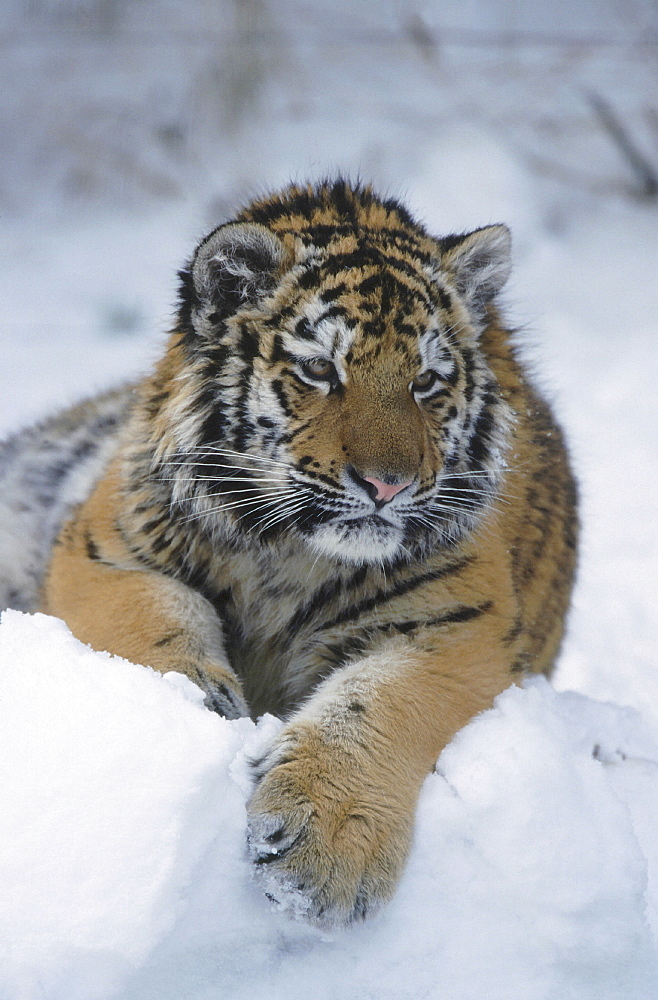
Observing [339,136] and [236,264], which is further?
[339,136]

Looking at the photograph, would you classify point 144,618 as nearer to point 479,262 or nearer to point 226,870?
point 226,870

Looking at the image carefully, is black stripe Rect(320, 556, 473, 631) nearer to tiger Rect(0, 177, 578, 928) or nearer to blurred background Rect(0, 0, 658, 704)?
tiger Rect(0, 177, 578, 928)

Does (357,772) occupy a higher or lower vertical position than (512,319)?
lower

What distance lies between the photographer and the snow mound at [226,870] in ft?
3.46

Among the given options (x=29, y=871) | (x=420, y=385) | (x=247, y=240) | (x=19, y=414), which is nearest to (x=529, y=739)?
(x=420, y=385)

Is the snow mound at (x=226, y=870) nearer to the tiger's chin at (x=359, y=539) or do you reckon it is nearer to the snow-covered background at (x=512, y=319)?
the snow-covered background at (x=512, y=319)

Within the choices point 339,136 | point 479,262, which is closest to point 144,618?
point 479,262

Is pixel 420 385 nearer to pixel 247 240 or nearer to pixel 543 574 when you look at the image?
pixel 247 240

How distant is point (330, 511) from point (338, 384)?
170 mm

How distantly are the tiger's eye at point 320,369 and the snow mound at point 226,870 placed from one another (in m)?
0.44

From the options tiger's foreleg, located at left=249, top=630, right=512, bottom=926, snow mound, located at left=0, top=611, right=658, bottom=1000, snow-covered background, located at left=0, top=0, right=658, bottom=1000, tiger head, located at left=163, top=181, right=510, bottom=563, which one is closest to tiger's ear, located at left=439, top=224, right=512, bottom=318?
tiger head, located at left=163, top=181, right=510, bottom=563

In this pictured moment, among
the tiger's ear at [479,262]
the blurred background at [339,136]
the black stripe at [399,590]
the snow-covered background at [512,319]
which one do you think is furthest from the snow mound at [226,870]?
the blurred background at [339,136]

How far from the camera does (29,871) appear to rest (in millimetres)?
1067

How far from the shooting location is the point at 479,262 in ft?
5.28
